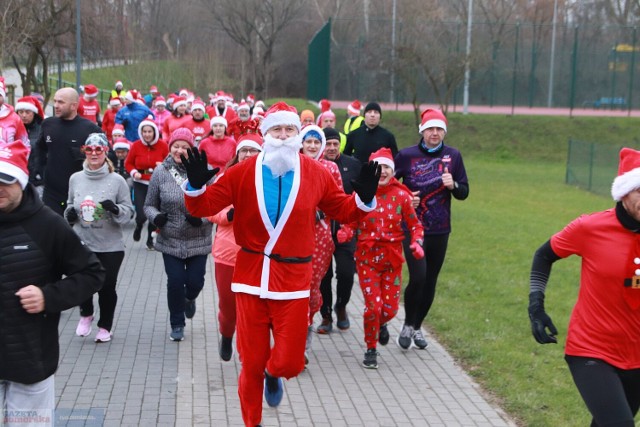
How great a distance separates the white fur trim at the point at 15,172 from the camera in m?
4.19

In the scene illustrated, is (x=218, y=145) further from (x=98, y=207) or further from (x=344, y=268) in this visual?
(x=98, y=207)

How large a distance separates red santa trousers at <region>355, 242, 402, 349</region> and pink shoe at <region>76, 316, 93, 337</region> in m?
2.64

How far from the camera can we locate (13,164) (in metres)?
4.25

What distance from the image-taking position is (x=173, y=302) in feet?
26.7

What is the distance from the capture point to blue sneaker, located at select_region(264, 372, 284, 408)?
6180mm

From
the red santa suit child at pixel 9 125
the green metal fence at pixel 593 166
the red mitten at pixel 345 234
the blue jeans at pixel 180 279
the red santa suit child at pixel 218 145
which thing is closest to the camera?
the red mitten at pixel 345 234

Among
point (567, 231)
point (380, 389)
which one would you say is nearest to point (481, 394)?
point (380, 389)

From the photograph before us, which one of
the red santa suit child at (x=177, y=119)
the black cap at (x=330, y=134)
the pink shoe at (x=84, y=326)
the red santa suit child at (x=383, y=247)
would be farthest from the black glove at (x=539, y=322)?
the red santa suit child at (x=177, y=119)

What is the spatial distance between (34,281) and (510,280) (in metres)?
8.66

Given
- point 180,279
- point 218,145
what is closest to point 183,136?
point 180,279

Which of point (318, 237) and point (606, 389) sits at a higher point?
point (318, 237)

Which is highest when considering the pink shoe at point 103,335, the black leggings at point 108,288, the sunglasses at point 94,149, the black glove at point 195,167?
the black glove at point 195,167

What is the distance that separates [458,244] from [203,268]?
7.99m

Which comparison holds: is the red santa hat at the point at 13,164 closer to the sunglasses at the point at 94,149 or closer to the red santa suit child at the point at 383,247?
the sunglasses at the point at 94,149
